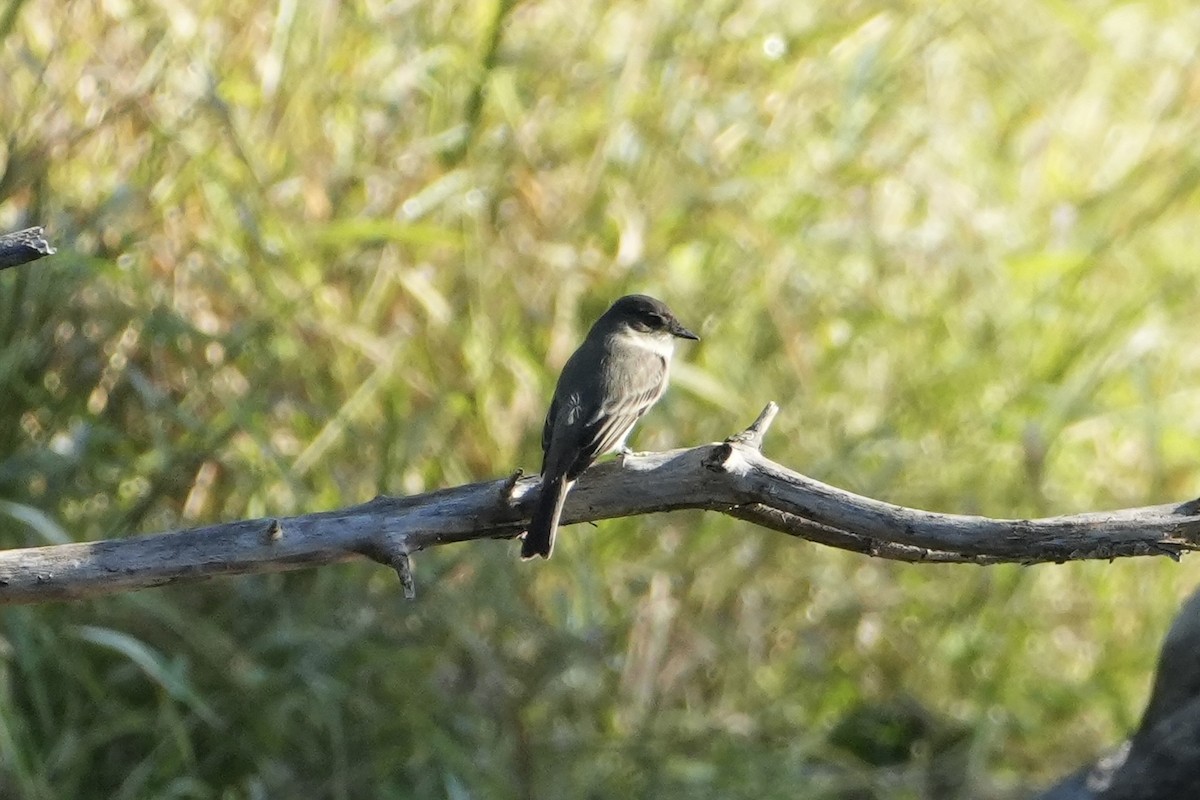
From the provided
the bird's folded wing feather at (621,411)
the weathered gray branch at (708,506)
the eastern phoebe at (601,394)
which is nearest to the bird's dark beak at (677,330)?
the eastern phoebe at (601,394)

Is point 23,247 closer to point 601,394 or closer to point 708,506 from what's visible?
point 708,506

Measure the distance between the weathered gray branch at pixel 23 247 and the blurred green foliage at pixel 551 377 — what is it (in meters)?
1.79

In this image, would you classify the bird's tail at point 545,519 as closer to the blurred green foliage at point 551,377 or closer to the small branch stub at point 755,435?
the small branch stub at point 755,435

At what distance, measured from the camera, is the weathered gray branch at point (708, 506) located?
295 centimetres

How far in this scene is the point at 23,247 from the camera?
2629 millimetres

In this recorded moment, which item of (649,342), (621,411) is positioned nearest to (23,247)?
(621,411)

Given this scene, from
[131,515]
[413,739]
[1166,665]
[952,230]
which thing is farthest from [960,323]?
[131,515]

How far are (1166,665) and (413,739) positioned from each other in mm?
2044

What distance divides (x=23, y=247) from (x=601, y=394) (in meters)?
1.67

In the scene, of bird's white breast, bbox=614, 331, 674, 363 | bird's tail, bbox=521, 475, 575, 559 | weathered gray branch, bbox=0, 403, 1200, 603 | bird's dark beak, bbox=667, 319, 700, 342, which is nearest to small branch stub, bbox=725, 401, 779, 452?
weathered gray branch, bbox=0, 403, 1200, 603

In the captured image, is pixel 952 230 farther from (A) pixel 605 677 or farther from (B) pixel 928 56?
(A) pixel 605 677

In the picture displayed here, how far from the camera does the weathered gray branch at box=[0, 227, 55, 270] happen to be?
2619 mm

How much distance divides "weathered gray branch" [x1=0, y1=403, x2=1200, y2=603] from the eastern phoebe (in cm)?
27

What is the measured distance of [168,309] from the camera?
4918mm
